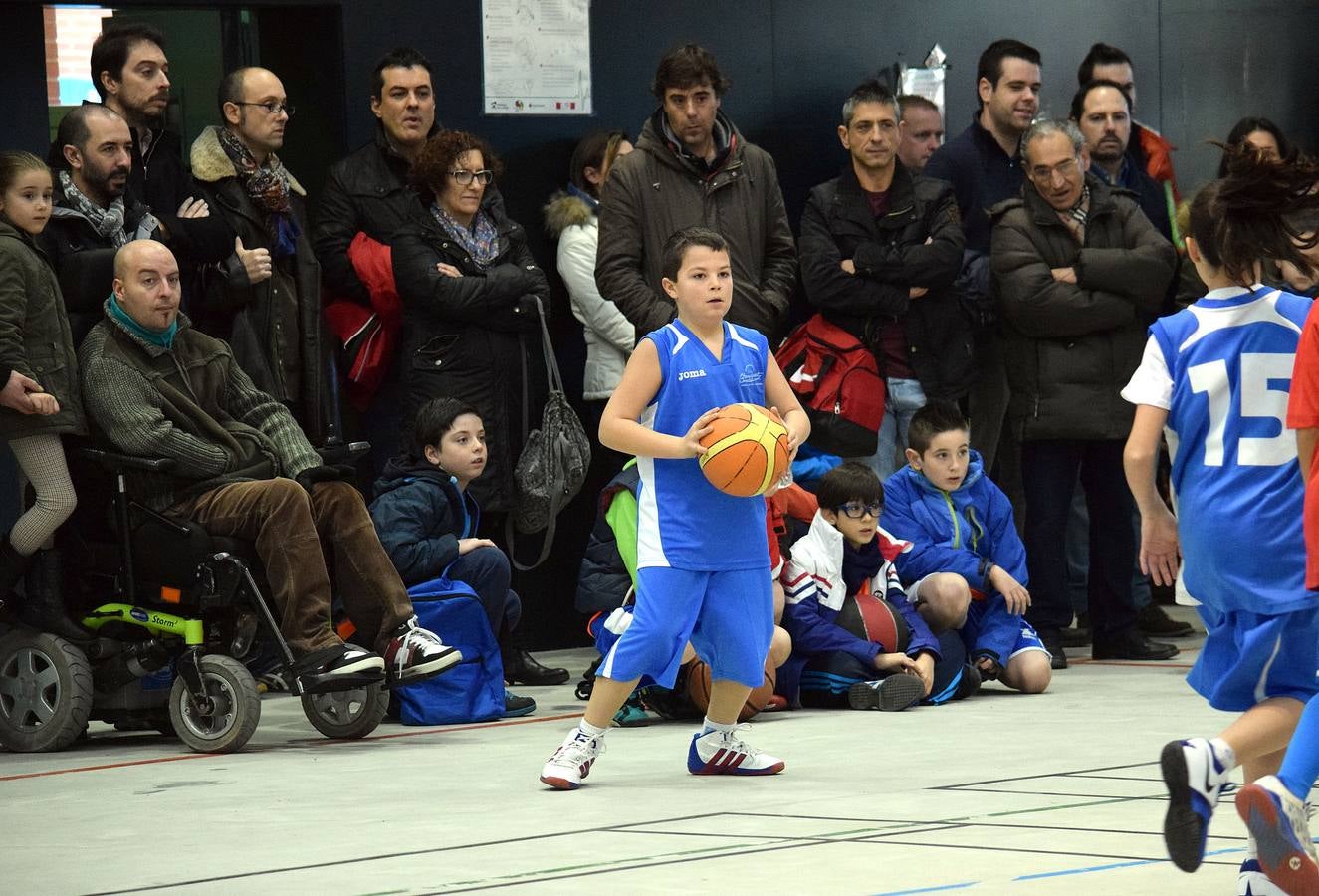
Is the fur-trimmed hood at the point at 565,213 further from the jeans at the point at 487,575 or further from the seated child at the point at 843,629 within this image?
the seated child at the point at 843,629

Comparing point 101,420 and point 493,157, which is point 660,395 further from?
point 493,157

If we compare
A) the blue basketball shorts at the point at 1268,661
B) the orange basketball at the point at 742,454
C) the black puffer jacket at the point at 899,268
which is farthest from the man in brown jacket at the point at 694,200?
the blue basketball shorts at the point at 1268,661

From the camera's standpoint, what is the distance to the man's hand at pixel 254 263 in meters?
8.62

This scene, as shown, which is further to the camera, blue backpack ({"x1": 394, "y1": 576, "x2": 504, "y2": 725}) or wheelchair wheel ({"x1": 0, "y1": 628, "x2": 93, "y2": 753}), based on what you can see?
blue backpack ({"x1": 394, "y1": 576, "x2": 504, "y2": 725})

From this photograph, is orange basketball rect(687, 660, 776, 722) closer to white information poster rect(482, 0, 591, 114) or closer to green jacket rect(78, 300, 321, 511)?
green jacket rect(78, 300, 321, 511)

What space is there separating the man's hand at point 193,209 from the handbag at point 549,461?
1.57 metres

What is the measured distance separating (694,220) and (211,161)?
203cm

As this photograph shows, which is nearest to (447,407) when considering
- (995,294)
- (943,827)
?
(995,294)

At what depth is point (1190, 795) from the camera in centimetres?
443

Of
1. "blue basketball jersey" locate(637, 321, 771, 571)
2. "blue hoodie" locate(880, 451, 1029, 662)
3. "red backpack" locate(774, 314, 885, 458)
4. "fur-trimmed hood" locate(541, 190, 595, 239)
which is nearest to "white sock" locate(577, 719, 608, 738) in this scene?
"blue basketball jersey" locate(637, 321, 771, 571)

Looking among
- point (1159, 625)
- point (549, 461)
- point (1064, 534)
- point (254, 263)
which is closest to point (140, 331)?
point (254, 263)

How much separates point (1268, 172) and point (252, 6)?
589 cm

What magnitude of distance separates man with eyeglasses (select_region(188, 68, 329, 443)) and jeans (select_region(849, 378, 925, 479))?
249cm

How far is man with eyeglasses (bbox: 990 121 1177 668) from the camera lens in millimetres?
9641
